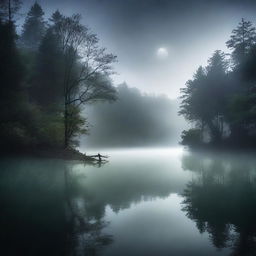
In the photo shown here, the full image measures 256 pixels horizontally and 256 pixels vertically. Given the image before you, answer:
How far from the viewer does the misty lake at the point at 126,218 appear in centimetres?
614

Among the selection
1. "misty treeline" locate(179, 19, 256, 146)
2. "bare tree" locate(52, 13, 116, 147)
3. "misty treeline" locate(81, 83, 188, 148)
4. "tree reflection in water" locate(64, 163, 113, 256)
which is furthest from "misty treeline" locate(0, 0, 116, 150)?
"misty treeline" locate(81, 83, 188, 148)

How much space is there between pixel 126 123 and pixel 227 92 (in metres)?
66.6

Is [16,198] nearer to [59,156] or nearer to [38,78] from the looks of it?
[59,156]

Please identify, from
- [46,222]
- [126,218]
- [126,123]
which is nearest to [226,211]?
[126,218]

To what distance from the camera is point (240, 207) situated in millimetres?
9812

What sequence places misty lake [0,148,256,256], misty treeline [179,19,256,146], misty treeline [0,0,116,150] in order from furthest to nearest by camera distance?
misty treeline [179,19,256,146] → misty treeline [0,0,116,150] → misty lake [0,148,256,256]

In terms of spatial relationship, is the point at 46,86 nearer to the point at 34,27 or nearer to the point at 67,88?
the point at 67,88

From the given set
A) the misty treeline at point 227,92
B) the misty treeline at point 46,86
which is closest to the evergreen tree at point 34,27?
the misty treeline at point 46,86

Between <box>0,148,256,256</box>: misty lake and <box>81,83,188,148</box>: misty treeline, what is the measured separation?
7550 cm

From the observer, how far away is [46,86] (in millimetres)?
33312

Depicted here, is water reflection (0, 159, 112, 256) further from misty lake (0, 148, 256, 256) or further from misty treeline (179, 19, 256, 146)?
misty treeline (179, 19, 256, 146)

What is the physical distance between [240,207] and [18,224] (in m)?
8.87

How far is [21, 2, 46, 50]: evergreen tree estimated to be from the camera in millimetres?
56125

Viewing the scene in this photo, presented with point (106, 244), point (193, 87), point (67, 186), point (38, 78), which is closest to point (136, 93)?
point (193, 87)
